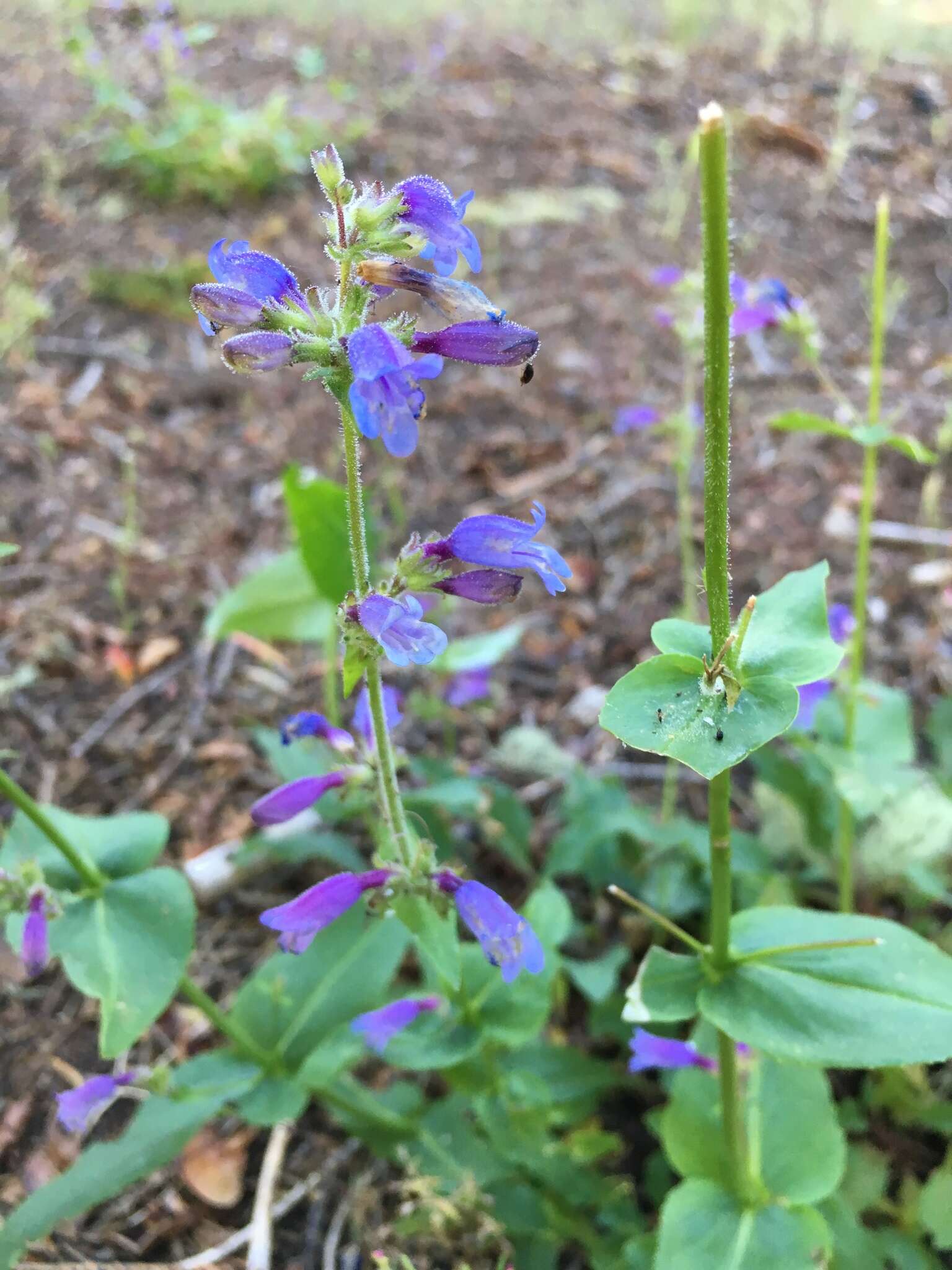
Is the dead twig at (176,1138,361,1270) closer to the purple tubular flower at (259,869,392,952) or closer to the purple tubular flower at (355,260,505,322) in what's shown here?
the purple tubular flower at (259,869,392,952)

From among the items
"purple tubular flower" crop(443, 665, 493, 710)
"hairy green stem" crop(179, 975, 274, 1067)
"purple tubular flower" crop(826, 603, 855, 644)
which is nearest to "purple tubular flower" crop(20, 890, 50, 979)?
"hairy green stem" crop(179, 975, 274, 1067)

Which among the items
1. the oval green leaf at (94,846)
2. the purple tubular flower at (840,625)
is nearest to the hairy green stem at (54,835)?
the oval green leaf at (94,846)

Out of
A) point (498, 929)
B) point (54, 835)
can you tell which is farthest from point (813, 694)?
point (54, 835)

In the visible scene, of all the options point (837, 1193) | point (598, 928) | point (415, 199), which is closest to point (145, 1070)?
point (598, 928)

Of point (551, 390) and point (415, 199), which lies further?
point (551, 390)

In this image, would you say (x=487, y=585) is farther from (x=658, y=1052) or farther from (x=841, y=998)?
(x=658, y=1052)

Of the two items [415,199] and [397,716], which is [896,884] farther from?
[415,199]
